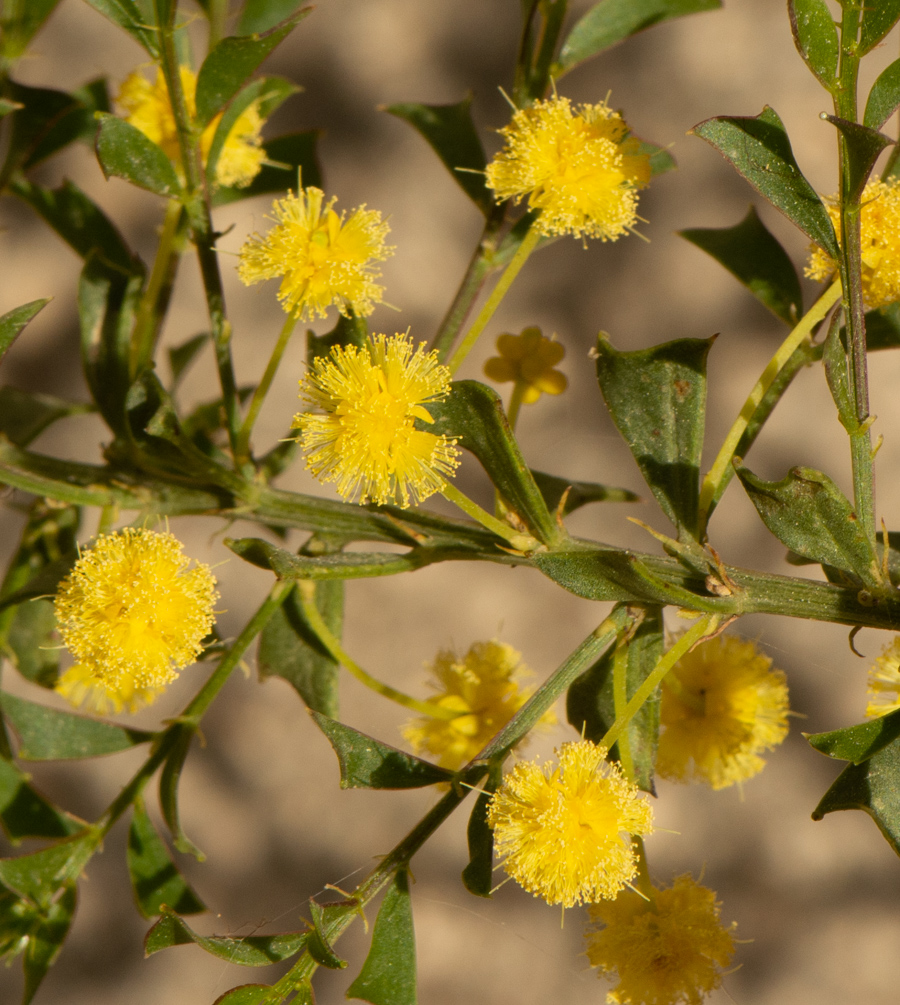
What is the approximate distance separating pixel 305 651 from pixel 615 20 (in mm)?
528

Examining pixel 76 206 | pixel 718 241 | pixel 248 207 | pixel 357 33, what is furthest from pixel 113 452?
pixel 357 33

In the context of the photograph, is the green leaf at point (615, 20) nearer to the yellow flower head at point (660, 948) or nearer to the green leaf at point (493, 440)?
the green leaf at point (493, 440)

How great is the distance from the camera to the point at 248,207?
1279mm

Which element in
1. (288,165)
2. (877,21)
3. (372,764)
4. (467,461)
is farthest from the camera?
(467,461)

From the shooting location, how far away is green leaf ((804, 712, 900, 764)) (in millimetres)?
406

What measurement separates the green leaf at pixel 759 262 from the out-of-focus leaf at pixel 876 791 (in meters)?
0.29

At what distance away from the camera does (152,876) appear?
633 mm

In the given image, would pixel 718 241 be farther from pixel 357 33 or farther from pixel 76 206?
pixel 357 33

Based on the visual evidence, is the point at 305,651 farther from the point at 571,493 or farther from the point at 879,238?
the point at 879,238

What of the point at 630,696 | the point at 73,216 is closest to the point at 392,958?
the point at 630,696

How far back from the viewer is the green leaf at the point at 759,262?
58 centimetres

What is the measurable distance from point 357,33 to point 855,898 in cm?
156

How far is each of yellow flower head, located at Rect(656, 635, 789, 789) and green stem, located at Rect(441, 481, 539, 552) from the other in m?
0.19

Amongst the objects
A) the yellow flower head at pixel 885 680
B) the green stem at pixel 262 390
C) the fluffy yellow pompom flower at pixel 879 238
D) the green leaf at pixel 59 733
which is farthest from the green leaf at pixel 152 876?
the fluffy yellow pompom flower at pixel 879 238
